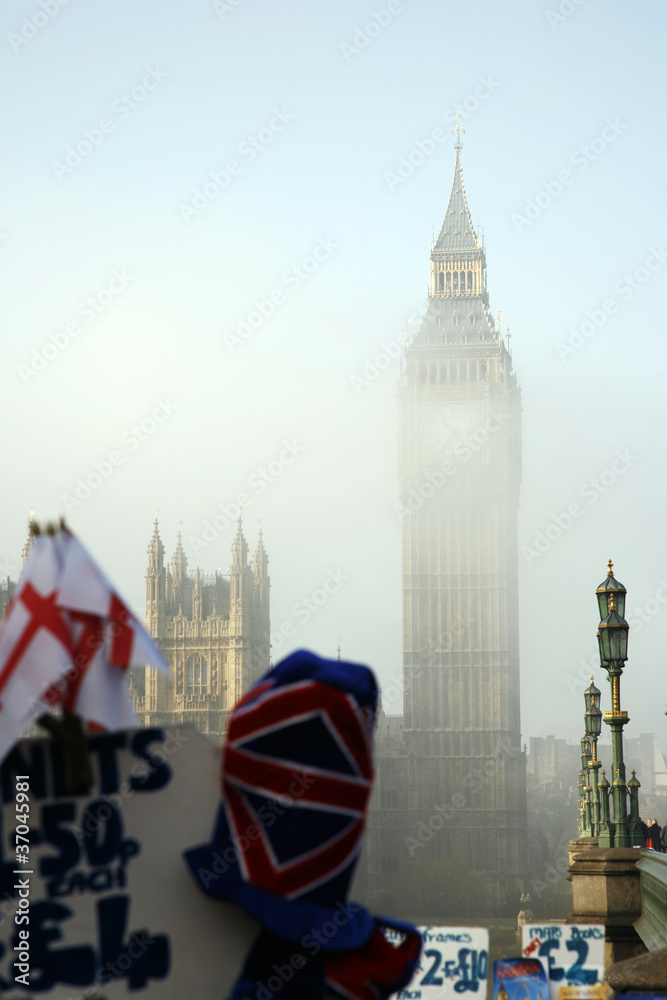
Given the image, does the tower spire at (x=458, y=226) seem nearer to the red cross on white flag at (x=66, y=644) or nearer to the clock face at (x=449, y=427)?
the clock face at (x=449, y=427)

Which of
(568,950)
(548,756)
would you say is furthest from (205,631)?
(548,756)

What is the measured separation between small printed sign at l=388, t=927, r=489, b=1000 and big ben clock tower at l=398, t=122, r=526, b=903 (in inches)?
2263

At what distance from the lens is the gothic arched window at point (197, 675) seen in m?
53.1

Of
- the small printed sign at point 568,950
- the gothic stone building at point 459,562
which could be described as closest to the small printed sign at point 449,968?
the small printed sign at point 568,950

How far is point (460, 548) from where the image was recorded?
66750 mm

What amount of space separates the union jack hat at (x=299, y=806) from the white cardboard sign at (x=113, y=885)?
10cm

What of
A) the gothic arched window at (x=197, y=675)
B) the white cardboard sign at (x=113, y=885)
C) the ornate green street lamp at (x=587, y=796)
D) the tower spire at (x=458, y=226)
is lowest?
the ornate green street lamp at (x=587, y=796)

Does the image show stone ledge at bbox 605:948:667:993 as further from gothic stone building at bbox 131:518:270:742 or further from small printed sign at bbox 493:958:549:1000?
gothic stone building at bbox 131:518:270:742

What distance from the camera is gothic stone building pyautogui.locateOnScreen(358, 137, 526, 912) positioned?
6525cm

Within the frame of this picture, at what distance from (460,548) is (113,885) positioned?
6367cm

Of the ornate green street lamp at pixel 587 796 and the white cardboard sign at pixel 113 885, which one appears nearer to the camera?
the white cardboard sign at pixel 113 885

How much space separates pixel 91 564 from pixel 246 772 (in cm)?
70

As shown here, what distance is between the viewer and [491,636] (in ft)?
218

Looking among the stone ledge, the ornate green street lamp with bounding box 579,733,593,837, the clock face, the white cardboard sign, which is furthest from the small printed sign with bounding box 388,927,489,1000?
the clock face
